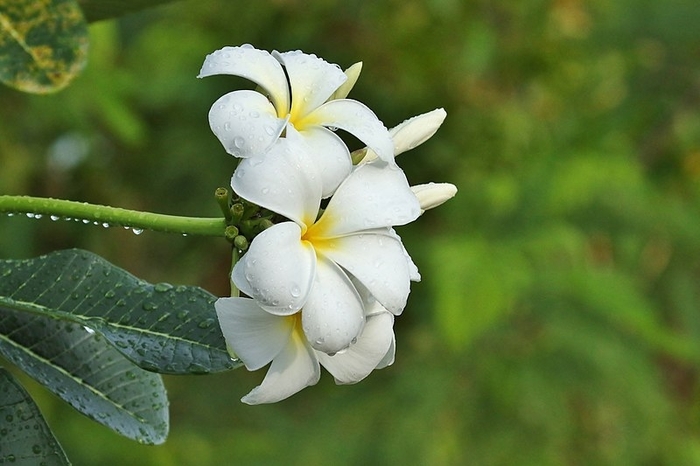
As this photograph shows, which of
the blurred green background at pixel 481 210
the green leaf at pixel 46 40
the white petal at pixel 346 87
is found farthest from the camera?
the blurred green background at pixel 481 210

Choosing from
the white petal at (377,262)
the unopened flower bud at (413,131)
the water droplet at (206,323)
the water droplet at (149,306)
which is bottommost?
the water droplet at (149,306)

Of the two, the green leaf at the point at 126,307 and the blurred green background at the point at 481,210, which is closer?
the green leaf at the point at 126,307

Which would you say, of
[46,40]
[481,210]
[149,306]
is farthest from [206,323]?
[481,210]

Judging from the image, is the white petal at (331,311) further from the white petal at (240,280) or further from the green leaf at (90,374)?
the green leaf at (90,374)

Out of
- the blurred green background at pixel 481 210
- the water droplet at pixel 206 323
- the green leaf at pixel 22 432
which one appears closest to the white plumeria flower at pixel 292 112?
the water droplet at pixel 206 323

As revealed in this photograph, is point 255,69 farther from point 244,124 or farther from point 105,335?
point 105,335

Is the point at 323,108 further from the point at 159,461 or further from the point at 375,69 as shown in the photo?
the point at 375,69

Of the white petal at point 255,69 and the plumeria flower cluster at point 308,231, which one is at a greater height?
the white petal at point 255,69

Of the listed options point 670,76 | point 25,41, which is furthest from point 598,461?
point 25,41
